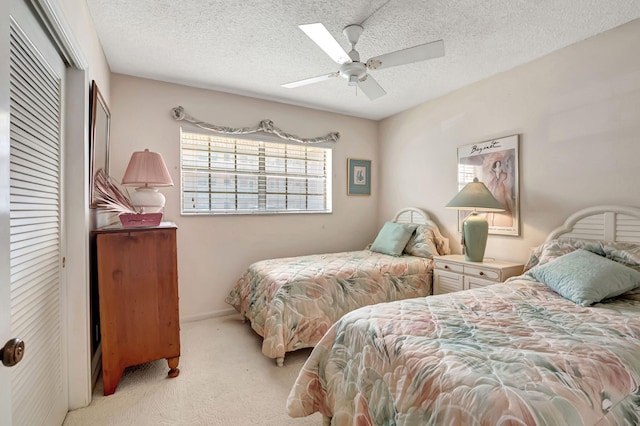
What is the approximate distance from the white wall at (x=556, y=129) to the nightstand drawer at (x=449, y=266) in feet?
1.69

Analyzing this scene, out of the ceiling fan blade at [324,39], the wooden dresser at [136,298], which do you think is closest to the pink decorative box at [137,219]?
the wooden dresser at [136,298]

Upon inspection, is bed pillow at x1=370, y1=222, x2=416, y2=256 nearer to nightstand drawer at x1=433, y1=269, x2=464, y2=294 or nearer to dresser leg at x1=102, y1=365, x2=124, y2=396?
nightstand drawer at x1=433, y1=269, x2=464, y2=294

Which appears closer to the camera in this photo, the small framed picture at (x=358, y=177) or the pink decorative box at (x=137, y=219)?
the pink decorative box at (x=137, y=219)

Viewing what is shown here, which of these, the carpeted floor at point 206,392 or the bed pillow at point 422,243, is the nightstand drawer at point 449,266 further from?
the carpeted floor at point 206,392

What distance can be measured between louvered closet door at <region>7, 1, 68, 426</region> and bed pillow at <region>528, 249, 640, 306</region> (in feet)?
9.15

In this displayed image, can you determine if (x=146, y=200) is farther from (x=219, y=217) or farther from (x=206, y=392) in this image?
(x=206, y=392)

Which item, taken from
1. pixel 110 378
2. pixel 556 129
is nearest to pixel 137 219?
pixel 110 378

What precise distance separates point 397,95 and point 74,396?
3882mm

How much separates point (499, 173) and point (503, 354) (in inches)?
93.2

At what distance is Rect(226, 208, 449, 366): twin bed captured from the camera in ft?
8.13

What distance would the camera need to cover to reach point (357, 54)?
2162mm

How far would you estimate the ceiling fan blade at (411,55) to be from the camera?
188cm

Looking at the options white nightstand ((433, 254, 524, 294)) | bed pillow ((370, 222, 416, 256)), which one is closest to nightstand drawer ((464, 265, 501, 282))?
white nightstand ((433, 254, 524, 294))

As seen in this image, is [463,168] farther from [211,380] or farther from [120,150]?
[120,150]
